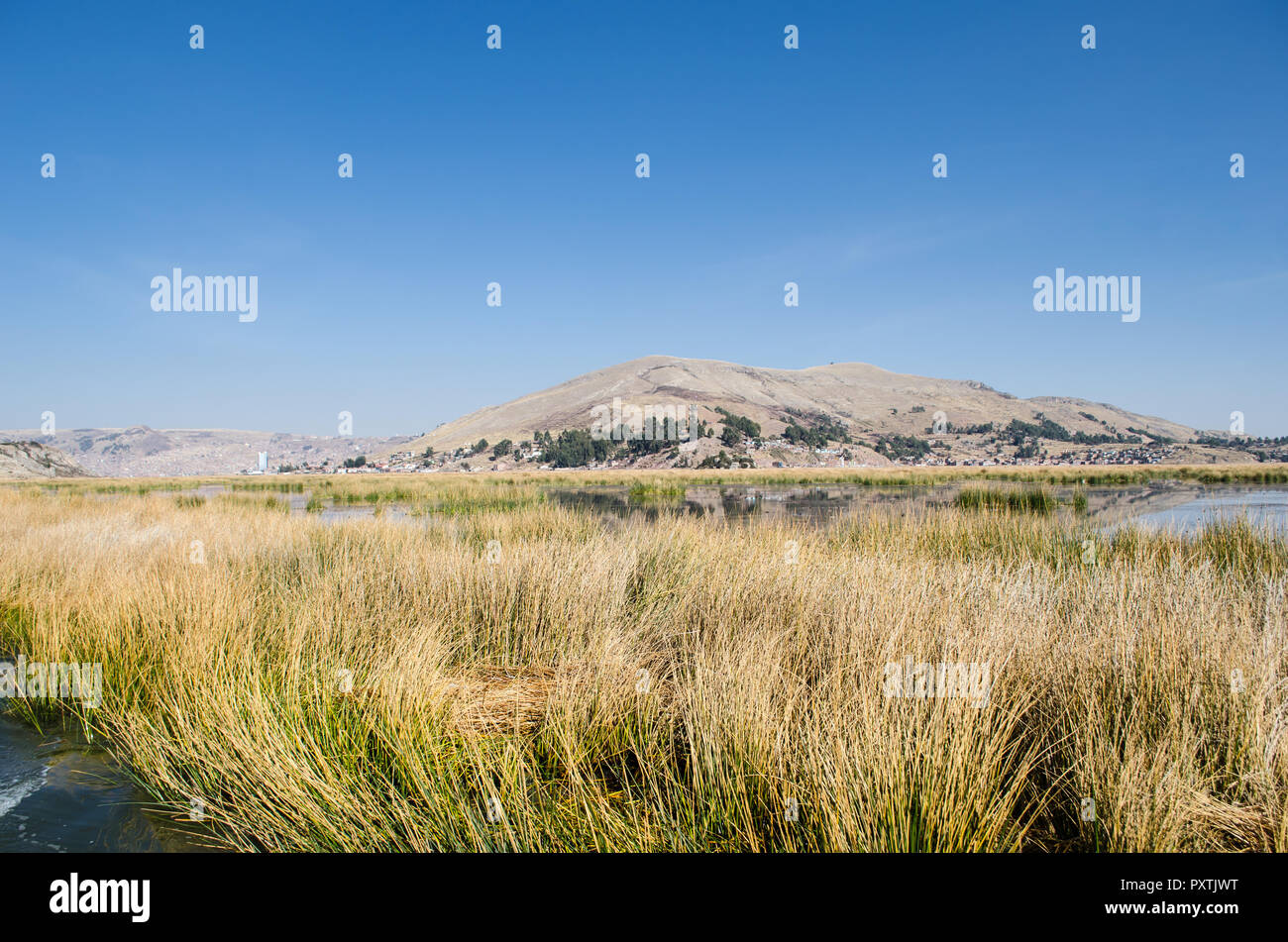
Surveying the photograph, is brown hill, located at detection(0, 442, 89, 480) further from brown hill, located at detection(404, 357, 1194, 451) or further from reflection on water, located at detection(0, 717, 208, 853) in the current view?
brown hill, located at detection(404, 357, 1194, 451)

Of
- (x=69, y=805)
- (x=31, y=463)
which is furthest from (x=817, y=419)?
(x=69, y=805)

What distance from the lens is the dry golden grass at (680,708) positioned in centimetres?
243

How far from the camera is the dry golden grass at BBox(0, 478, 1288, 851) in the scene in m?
2.43

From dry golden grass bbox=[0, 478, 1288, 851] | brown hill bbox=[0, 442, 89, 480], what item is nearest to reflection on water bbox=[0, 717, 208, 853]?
dry golden grass bbox=[0, 478, 1288, 851]

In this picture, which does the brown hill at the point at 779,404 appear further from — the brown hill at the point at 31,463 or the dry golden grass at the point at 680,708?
the dry golden grass at the point at 680,708

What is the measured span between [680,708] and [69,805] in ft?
11.4

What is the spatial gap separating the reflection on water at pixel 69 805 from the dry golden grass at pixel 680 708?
14 cm

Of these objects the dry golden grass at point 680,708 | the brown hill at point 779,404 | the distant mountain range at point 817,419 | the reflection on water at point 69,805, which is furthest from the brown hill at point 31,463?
the brown hill at point 779,404

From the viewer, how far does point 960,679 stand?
314cm

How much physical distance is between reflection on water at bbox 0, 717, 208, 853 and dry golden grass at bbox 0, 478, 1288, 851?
14cm

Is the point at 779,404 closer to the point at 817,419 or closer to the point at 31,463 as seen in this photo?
the point at 817,419
